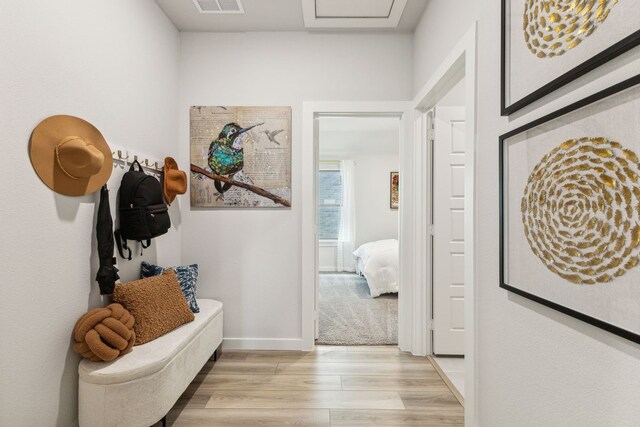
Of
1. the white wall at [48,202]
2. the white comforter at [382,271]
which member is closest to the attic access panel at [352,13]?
the white wall at [48,202]

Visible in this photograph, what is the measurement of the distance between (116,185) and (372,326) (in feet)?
8.75

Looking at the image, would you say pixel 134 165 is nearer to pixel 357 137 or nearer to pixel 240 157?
pixel 240 157

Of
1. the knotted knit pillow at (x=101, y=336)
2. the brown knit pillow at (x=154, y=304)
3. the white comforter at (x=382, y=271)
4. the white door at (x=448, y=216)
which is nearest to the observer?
the knotted knit pillow at (x=101, y=336)

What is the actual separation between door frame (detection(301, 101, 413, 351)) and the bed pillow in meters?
0.90

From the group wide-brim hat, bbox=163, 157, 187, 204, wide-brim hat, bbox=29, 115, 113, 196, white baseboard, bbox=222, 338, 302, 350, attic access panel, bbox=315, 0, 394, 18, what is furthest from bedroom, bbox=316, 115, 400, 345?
wide-brim hat, bbox=29, 115, 113, 196

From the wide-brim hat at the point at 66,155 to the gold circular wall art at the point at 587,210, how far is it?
6.34 ft

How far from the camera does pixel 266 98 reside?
2.84 meters

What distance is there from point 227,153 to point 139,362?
1.77 metres

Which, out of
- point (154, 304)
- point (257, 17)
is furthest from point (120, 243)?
point (257, 17)

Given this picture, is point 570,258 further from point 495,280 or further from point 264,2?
point 264,2

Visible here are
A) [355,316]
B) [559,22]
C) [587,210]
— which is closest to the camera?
[587,210]

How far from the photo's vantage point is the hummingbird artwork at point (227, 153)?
9.29 feet

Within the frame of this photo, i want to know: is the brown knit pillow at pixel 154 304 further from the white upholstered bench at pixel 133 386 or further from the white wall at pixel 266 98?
the white wall at pixel 266 98

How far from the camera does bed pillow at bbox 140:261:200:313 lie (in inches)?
89.0
